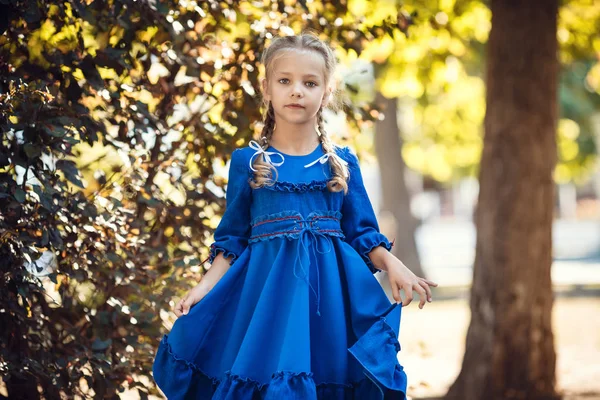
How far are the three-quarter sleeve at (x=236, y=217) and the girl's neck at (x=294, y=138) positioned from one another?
0.52ft

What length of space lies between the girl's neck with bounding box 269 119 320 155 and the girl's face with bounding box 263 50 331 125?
0.06 meters

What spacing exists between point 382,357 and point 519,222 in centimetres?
375

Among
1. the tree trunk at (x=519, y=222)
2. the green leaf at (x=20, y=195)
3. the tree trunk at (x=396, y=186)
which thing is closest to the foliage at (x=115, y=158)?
the green leaf at (x=20, y=195)

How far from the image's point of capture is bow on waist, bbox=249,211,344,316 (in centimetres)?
305

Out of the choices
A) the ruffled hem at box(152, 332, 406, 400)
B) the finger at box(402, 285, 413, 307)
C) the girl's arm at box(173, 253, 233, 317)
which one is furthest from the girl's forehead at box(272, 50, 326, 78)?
the ruffled hem at box(152, 332, 406, 400)

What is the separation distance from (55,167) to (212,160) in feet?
3.56

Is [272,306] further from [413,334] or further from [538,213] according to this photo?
[413,334]

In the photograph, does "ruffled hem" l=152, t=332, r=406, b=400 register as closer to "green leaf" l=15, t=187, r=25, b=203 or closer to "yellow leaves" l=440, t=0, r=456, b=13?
"green leaf" l=15, t=187, r=25, b=203

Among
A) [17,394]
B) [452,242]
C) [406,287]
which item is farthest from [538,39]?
[452,242]

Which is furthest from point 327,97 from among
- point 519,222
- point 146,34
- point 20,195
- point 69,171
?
point 519,222

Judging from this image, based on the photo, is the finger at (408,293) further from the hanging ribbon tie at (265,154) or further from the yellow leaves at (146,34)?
the yellow leaves at (146,34)

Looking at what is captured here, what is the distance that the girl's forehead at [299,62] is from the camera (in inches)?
122

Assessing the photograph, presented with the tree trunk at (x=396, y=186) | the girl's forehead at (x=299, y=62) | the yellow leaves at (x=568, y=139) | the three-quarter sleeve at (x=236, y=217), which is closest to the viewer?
the girl's forehead at (x=299, y=62)

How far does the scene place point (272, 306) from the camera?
2.98 meters
